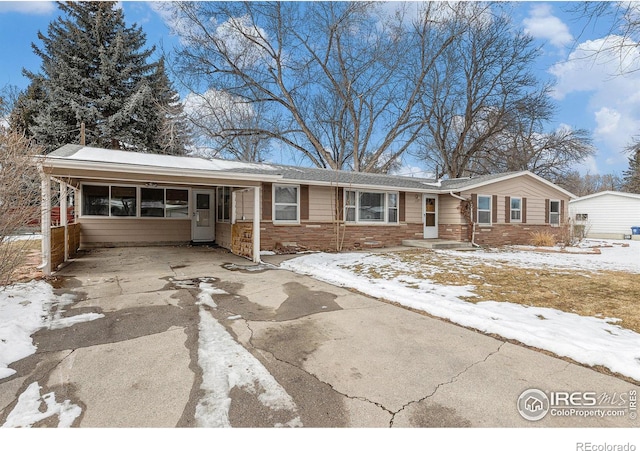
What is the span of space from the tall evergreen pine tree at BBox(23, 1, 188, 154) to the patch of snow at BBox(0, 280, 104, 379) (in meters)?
13.6

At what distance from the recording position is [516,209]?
15109mm

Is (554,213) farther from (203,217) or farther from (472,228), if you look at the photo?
(203,217)

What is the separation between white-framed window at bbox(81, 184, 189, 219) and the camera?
11.2 meters

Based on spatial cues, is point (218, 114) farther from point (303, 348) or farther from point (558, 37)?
point (303, 348)

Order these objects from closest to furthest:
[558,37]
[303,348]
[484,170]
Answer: [303,348]
[558,37]
[484,170]

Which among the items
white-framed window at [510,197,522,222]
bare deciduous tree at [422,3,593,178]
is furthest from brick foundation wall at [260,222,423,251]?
bare deciduous tree at [422,3,593,178]

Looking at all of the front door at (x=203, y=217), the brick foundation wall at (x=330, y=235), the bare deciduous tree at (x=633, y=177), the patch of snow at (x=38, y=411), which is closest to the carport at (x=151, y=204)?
the front door at (x=203, y=217)

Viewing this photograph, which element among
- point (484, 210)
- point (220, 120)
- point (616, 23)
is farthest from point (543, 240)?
point (220, 120)

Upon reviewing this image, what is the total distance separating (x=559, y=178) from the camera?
2350 cm

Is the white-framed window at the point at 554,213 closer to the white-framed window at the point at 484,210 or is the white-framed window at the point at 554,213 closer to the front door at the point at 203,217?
the white-framed window at the point at 484,210

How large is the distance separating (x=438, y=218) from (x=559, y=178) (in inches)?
612

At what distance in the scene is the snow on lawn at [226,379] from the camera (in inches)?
87.0

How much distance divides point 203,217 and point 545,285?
11520 mm

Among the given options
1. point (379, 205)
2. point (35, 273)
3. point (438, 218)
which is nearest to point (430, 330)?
point (35, 273)
